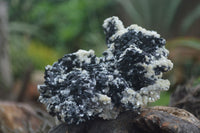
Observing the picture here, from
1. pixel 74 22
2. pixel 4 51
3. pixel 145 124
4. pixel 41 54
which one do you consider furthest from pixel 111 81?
pixel 74 22

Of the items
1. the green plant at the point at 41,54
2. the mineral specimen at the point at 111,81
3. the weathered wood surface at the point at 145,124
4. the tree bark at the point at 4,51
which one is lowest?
the weathered wood surface at the point at 145,124

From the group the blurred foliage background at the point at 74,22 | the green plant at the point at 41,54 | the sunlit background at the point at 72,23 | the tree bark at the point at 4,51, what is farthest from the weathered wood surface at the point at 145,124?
the green plant at the point at 41,54

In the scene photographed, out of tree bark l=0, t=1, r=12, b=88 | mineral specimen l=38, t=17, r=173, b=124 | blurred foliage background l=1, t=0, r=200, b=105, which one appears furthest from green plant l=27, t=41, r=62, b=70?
mineral specimen l=38, t=17, r=173, b=124

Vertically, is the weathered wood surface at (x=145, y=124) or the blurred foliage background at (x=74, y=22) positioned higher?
the blurred foliage background at (x=74, y=22)

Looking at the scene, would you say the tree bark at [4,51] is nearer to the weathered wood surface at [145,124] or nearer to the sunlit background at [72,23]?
the sunlit background at [72,23]

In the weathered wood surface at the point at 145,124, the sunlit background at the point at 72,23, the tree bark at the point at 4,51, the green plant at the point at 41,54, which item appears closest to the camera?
the weathered wood surface at the point at 145,124

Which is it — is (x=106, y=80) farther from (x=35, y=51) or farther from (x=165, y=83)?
(x=35, y=51)
